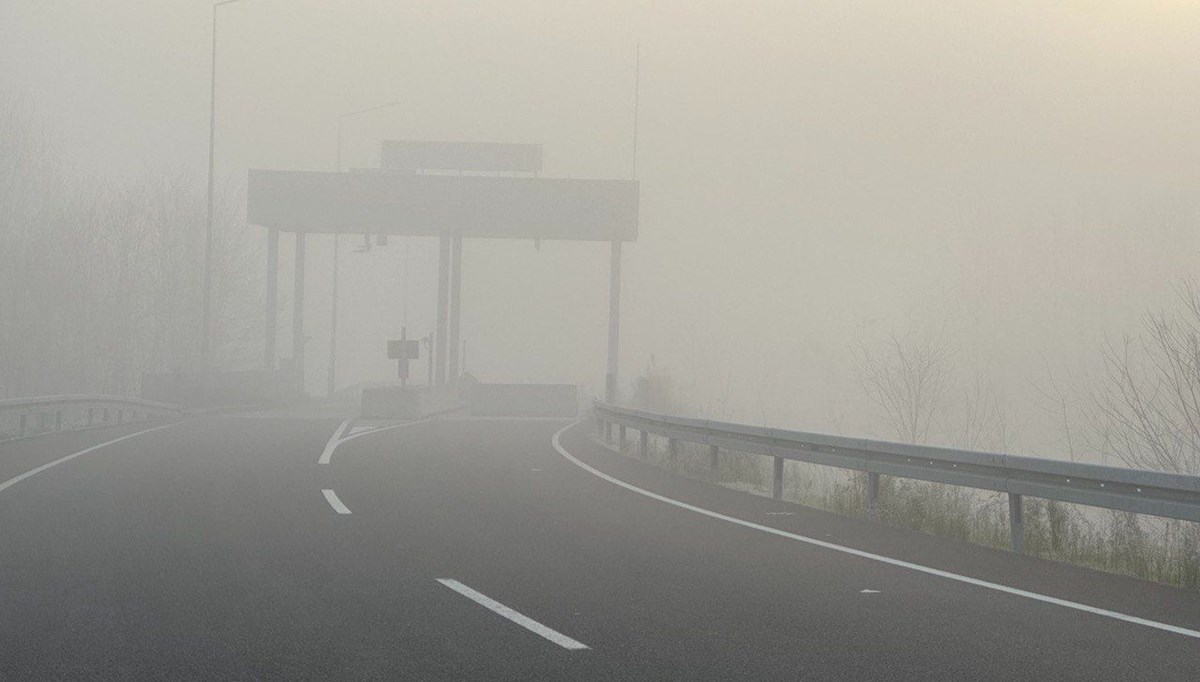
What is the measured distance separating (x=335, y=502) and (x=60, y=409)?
51.2 ft

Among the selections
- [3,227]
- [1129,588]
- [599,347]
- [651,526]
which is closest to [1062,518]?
[1129,588]

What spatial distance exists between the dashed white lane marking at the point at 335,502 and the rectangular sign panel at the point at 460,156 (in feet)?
122

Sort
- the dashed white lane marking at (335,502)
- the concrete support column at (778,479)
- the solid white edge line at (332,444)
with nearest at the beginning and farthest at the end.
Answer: the dashed white lane marking at (335,502) → the concrete support column at (778,479) → the solid white edge line at (332,444)

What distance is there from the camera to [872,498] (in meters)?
14.1

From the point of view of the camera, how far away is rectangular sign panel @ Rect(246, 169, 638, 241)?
48.9 metres

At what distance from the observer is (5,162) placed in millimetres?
57031

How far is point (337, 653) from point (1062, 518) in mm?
7802

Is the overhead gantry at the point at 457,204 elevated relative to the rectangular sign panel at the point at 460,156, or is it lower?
lower

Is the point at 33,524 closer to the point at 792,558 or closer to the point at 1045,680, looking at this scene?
the point at 792,558

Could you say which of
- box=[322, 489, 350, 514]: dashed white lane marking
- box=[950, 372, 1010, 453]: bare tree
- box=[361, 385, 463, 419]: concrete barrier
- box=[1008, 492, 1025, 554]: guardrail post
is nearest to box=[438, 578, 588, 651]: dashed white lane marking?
box=[322, 489, 350, 514]: dashed white lane marking

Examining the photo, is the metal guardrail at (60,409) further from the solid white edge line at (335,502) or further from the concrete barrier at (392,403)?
the solid white edge line at (335,502)

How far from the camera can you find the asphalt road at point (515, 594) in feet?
21.9

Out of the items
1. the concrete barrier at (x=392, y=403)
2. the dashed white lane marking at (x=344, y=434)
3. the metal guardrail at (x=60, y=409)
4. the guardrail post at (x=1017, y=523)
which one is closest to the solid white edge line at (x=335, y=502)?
the dashed white lane marking at (x=344, y=434)

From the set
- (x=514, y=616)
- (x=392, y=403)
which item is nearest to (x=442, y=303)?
(x=392, y=403)
